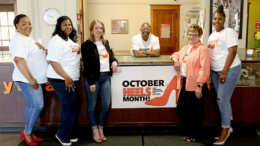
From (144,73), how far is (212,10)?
2213mm

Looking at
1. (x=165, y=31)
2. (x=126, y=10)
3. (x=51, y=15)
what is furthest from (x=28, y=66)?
(x=165, y=31)

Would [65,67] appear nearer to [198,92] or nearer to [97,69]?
[97,69]

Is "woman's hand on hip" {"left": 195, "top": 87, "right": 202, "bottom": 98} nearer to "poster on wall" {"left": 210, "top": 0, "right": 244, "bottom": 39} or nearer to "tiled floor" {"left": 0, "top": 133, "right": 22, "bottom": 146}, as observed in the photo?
"tiled floor" {"left": 0, "top": 133, "right": 22, "bottom": 146}

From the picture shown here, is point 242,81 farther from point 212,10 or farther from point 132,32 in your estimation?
point 132,32

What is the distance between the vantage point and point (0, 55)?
245 inches

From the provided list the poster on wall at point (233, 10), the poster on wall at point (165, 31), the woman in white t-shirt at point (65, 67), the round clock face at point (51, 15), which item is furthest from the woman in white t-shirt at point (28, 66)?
the poster on wall at point (165, 31)

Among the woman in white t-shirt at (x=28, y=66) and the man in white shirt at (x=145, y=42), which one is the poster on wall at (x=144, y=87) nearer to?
the man in white shirt at (x=145, y=42)

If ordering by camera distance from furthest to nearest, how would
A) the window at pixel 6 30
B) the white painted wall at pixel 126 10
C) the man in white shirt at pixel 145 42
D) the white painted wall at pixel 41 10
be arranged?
the white painted wall at pixel 126 10 < the window at pixel 6 30 < the white painted wall at pixel 41 10 < the man in white shirt at pixel 145 42

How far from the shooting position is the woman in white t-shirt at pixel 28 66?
2.20 meters

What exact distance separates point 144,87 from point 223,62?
937 mm

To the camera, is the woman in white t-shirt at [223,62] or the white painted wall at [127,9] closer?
the woman in white t-shirt at [223,62]

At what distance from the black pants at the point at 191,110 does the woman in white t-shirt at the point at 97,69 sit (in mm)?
820

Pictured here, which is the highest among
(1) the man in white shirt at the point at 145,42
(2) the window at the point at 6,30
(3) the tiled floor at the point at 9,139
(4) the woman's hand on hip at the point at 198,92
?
(2) the window at the point at 6,30

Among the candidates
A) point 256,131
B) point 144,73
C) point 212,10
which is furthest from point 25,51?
point 212,10
